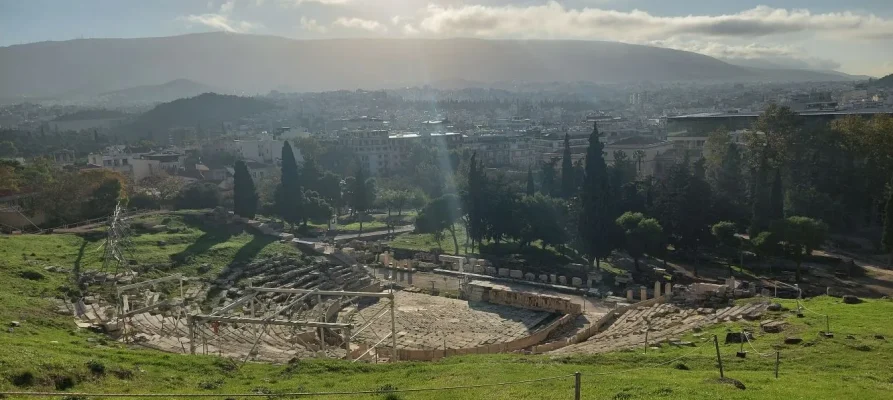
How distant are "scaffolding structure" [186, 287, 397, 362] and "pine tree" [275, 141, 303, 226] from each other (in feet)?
51.4

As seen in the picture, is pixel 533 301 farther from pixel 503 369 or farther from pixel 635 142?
pixel 635 142

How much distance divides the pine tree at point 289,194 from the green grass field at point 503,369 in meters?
24.1

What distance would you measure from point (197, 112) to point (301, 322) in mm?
149928

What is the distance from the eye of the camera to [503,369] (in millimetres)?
17641

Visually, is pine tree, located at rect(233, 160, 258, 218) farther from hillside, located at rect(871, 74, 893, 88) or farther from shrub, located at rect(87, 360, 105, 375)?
hillside, located at rect(871, 74, 893, 88)

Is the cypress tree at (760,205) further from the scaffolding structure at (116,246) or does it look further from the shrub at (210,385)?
the shrub at (210,385)

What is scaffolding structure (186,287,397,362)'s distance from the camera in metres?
20.4

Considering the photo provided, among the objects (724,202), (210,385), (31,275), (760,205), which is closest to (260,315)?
(31,275)

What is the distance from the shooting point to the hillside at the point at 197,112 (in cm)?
14312

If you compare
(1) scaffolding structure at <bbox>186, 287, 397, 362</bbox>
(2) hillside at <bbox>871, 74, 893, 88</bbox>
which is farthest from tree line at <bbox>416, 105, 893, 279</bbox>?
(2) hillside at <bbox>871, 74, 893, 88</bbox>

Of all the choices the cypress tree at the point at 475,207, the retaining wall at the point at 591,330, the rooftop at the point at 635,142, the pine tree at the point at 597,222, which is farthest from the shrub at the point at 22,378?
the rooftop at the point at 635,142

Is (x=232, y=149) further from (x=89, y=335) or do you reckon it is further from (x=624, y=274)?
(x=89, y=335)

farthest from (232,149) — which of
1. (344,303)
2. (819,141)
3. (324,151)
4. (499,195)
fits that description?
(819,141)

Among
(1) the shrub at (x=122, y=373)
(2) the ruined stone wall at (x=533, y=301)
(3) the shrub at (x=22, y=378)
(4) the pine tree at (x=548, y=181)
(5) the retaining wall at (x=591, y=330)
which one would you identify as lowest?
(2) the ruined stone wall at (x=533, y=301)
